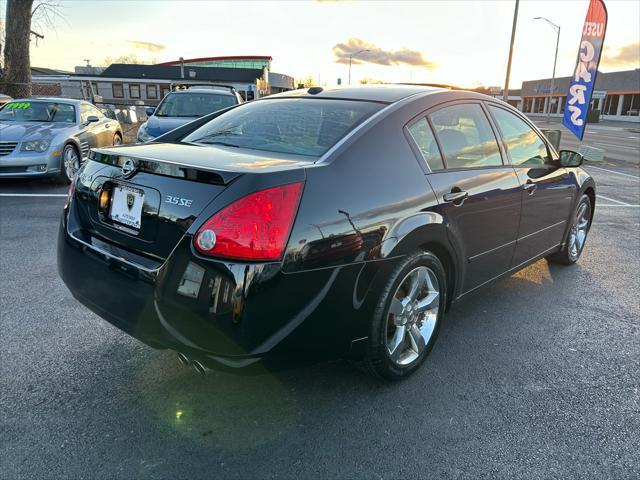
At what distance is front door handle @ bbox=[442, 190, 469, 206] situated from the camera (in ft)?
9.46

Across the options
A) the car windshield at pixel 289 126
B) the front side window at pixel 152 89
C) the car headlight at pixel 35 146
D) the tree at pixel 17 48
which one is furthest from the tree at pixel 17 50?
the front side window at pixel 152 89

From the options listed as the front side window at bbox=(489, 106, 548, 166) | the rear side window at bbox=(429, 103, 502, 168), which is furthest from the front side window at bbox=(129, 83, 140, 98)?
the rear side window at bbox=(429, 103, 502, 168)

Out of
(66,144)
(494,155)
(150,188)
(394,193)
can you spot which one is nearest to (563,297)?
(494,155)

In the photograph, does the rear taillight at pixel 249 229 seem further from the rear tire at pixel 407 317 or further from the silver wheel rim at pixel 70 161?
the silver wheel rim at pixel 70 161

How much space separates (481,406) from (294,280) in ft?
4.33

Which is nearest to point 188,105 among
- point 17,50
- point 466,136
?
point 466,136

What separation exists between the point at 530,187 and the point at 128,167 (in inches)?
112

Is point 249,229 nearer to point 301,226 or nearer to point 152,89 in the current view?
point 301,226

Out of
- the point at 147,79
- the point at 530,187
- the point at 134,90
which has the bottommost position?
the point at 530,187

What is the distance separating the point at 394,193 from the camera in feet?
8.39

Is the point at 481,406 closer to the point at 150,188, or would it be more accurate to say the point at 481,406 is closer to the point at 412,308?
the point at 412,308

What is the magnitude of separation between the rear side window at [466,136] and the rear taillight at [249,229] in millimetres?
1403

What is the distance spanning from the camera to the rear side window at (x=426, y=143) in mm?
2879

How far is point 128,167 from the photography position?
8.00 feet
